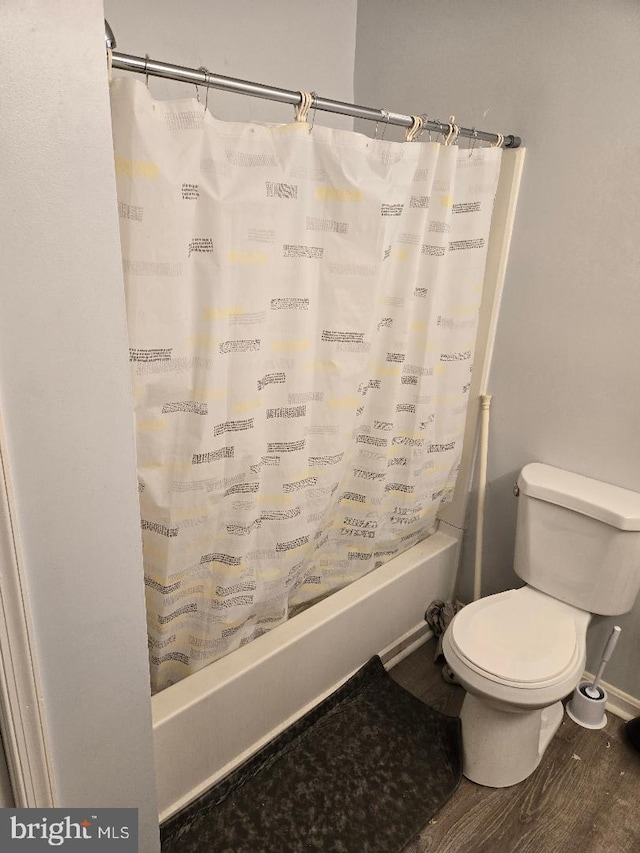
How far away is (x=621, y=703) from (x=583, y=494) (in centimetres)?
81

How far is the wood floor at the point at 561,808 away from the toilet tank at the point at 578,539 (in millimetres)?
465

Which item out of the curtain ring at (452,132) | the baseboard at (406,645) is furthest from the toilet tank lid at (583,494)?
the curtain ring at (452,132)

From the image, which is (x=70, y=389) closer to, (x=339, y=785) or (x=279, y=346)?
(x=279, y=346)

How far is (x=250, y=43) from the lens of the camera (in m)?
1.85

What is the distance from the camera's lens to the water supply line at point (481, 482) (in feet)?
7.03

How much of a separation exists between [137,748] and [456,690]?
1.28 m

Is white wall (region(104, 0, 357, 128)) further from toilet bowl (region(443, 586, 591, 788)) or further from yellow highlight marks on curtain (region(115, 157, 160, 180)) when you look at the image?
toilet bowl (region(443, 586, 591, 788))

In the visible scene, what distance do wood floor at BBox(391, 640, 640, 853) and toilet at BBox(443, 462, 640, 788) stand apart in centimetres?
5

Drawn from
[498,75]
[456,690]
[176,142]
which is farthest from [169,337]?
[456,690]

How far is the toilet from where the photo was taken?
64.4 inches

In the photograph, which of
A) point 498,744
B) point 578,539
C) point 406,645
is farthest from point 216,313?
point 406,645

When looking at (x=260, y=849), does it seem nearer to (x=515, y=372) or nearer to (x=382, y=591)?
(x=382, y=591)

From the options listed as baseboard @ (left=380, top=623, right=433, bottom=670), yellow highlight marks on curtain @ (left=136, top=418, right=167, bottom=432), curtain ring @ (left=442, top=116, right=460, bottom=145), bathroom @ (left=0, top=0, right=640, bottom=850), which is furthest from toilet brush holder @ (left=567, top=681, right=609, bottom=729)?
curtain ring @ (left=442, top=116, right=460, bottom=145)

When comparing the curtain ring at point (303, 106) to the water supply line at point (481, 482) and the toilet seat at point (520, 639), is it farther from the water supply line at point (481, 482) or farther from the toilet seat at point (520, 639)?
the toilet seat at point (520, 639)
